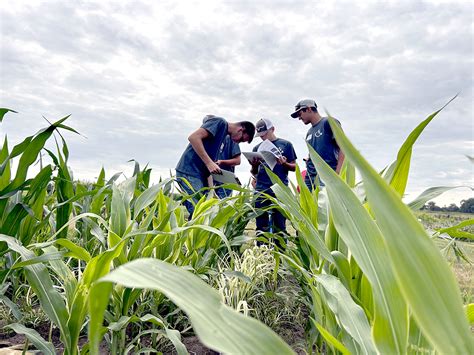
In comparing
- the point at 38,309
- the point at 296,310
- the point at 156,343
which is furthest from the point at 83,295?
the point at 296,310

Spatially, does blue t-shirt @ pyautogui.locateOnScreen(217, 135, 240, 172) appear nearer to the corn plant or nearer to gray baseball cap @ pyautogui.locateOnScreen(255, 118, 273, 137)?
gray baseball cap @ pyautogui.locateOnScreen(255, 118, 273, 137)

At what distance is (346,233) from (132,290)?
532 millimetres

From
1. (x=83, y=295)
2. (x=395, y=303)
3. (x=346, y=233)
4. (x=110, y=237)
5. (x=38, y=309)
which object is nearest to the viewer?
(x=395, y=303)

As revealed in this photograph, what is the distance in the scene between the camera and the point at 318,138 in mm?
2773

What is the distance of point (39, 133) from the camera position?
0.93 metres

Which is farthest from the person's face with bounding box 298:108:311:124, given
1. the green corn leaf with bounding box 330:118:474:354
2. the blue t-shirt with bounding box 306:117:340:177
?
the green corn leaf with bounding box 330:118:474:354

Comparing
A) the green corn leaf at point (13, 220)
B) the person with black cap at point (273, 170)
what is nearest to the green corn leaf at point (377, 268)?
the green corn leaf at point (13, 220)

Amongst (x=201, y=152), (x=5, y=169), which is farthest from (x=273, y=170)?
(x=5, y=169)

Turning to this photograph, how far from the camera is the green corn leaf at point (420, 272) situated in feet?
0.94

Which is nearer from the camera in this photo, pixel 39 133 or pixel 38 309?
pixel 39 133

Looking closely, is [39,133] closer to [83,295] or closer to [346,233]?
[83,295]

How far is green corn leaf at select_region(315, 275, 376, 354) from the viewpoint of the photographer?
1.59ft

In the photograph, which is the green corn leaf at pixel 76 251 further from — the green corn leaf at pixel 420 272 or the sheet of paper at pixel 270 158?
the sheet of paper at pixel 270 158

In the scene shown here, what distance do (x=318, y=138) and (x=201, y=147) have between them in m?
0.89
